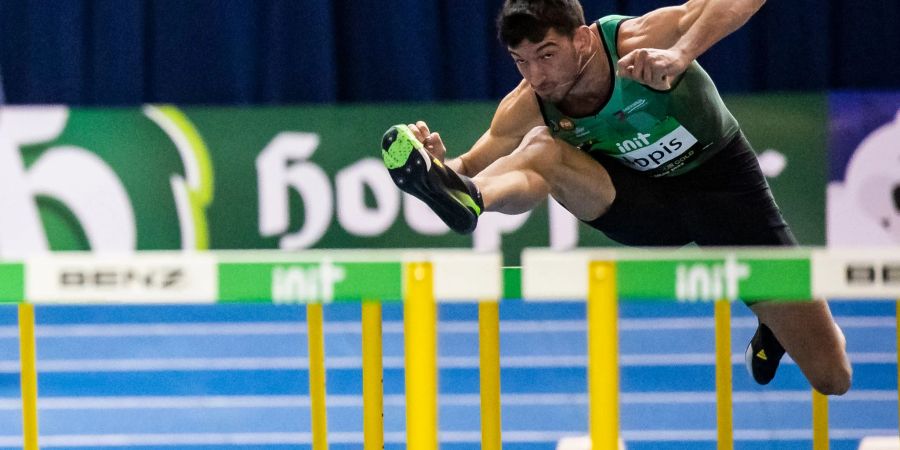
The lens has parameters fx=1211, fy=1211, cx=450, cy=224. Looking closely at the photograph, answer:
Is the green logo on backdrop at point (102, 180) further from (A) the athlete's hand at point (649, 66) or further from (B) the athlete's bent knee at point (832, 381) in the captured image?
(A) the athlete's hand at point (649, 66)

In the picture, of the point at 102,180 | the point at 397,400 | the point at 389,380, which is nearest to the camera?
the point at 397,400

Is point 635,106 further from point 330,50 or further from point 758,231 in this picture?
point 330,50

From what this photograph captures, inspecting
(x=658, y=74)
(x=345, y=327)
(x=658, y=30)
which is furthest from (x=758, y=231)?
(x=345, y=327)

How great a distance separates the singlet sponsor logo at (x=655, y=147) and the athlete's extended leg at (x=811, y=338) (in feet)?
1.76

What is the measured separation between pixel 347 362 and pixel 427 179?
380 centimetres

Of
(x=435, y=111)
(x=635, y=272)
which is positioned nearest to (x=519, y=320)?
(x=435, y=111)

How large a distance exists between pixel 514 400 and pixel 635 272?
3743 millimetres

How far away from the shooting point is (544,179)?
11.4 feet

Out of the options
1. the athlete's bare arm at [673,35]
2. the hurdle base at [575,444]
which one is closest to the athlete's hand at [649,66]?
the athlete's bare arm at [673,35]

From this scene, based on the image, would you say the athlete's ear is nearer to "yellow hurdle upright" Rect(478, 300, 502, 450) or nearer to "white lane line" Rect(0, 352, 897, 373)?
"yellow hurdle upright" Rect(478, 300, 502, 450)

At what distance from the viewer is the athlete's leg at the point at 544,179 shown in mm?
3299

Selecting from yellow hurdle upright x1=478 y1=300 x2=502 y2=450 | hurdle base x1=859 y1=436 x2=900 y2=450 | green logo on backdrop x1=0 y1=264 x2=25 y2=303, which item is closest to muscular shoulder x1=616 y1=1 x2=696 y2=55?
yellow hurdle upright x1=478 y1=300 x2=502 y2=450

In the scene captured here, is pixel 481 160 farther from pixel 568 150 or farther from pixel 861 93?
pixel 861 93

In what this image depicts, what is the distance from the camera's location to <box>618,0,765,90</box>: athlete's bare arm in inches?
120
